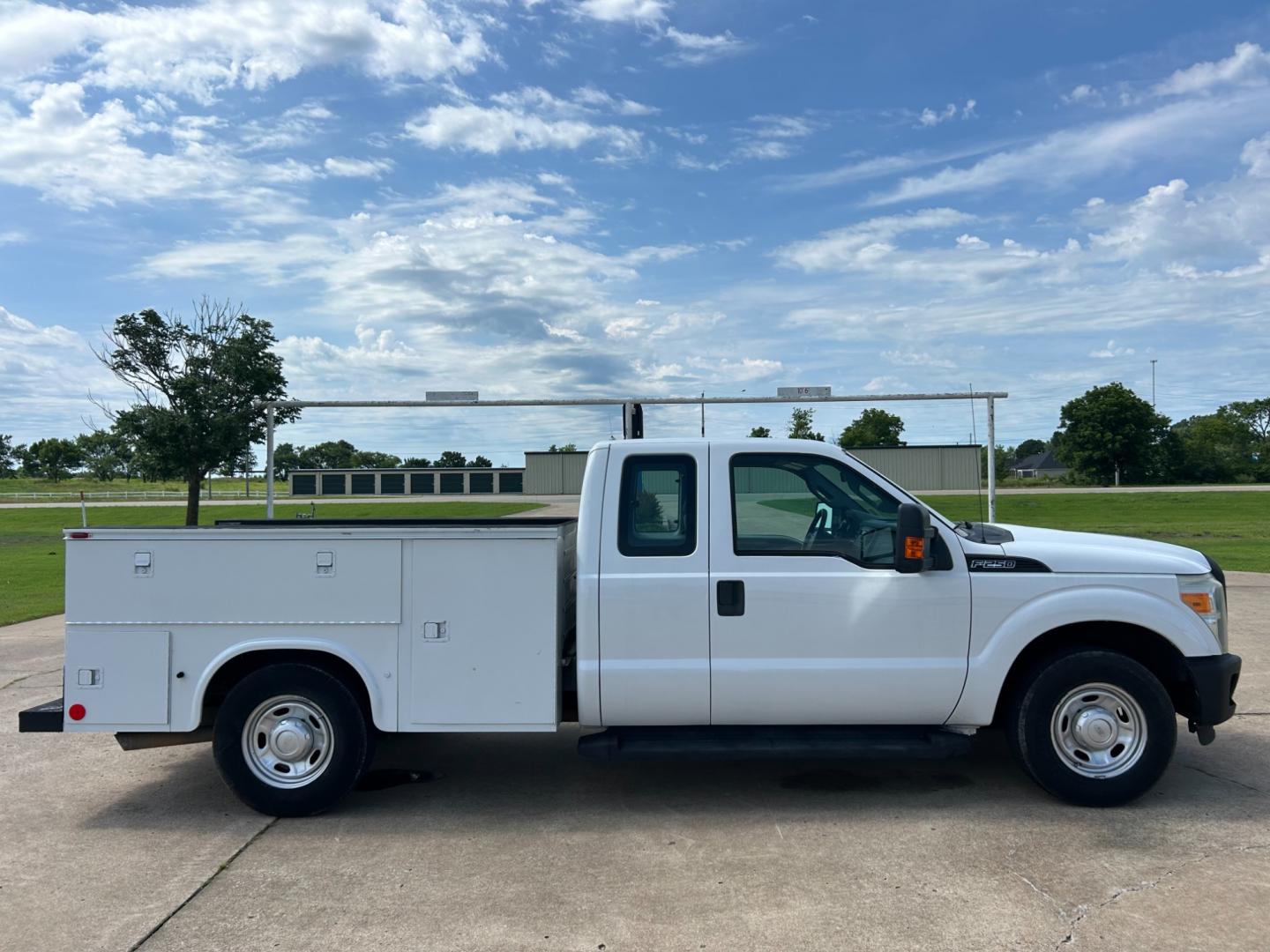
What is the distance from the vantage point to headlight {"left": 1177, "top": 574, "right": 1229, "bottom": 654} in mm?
5055

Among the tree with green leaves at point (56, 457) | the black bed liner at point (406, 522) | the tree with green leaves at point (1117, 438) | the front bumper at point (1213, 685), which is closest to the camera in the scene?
the front bumper at point (1213, 685)

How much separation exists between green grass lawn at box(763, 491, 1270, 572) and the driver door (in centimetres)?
1434

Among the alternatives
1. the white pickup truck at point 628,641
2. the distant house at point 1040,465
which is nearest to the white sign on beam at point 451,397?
the white pickup truck at point 628,641

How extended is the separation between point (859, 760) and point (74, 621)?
15.4 feet

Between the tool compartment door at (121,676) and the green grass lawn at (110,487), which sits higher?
the green grass lawn at (110,487)

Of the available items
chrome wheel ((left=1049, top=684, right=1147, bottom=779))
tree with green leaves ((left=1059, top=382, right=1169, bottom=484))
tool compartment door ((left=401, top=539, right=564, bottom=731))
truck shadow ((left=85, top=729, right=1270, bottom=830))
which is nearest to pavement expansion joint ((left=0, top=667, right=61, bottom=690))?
truck shadow ((left=85, top=729, right=1270, bottom=830))

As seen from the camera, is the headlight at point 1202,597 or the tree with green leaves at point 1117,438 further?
the tree with green leaves at point 1117,438

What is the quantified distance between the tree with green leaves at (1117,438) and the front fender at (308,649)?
3207 inches

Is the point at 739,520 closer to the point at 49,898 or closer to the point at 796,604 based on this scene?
the point at 796,604

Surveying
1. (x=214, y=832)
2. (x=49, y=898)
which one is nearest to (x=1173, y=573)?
(x=214, y=832)

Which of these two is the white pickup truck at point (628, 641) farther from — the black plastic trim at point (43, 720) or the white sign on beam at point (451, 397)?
the white sign on beam at point (451, 397)

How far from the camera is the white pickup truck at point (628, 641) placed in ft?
16.4

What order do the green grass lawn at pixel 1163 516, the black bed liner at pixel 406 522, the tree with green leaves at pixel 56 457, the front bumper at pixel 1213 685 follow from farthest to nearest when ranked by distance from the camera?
the tree with green leaves at pixel 56 457 < the green grass lawn at pixel 1163 516 < the black bed liner at pixel 406 522 < the front bumper at pixel 1213 685

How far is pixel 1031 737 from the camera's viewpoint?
5008 millimetres
